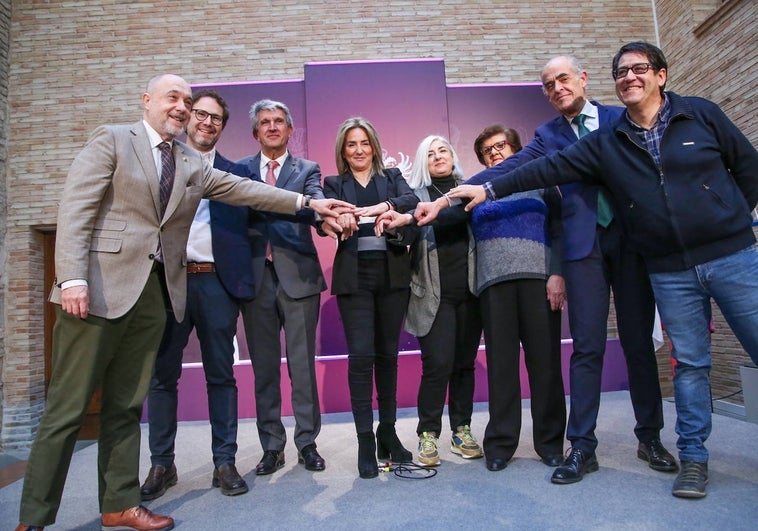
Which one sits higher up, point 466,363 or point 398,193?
point 398,193

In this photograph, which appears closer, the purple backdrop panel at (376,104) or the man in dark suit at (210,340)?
the man in dark suit at (210,340)

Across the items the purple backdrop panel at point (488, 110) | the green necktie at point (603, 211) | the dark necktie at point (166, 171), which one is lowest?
the green necktie at point (603, 211)

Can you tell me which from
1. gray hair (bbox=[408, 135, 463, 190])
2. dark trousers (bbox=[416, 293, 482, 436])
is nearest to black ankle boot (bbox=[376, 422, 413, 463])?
dark trousers (bbox=[416, 293, 482, 436])

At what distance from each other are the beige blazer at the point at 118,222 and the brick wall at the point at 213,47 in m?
3.59

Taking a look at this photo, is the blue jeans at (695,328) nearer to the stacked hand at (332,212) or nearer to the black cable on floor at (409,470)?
the black cable on floor at (409,470)

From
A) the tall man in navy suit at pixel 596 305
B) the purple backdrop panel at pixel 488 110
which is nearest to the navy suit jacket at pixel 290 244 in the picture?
the tall man in navy suit at pixel 596 305

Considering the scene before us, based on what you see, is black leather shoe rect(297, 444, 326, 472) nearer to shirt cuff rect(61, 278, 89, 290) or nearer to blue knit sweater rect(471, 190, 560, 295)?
blue knit sweater rect(471, 190, 560, 295)

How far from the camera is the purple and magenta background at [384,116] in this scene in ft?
14.9

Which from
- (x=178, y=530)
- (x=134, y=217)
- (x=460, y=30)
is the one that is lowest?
(x=178, y=530)

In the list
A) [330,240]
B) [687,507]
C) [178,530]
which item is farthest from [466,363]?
[330,240]

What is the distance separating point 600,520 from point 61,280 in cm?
210

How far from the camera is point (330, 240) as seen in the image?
15.4 feet

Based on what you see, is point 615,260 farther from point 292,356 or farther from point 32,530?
point 32,530

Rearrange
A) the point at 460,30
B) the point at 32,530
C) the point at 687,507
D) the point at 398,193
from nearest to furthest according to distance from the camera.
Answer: the point at 32,530
the point at 687,507
the point at 398,193
the point at 460,30
